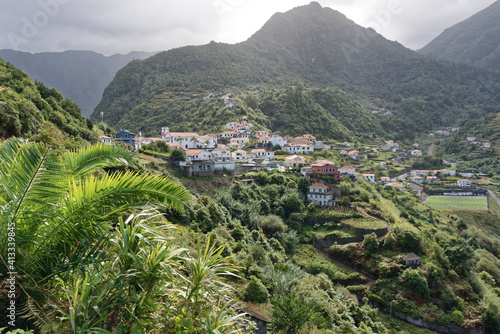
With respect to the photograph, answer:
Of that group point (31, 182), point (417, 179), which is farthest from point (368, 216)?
point (417, 179)

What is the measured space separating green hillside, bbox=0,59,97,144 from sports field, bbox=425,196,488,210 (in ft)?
174

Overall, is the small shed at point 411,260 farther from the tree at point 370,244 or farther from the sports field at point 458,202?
the sports field at point 458,202

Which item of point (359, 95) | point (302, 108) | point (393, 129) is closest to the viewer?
point (302, 108)

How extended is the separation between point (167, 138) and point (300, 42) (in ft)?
475

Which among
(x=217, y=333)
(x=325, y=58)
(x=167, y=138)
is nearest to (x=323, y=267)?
(x=217, y=333)

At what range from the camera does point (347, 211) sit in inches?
1129

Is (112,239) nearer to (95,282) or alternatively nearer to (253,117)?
(95,282)

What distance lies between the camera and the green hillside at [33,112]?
12.9 metres

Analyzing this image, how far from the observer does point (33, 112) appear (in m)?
16.4

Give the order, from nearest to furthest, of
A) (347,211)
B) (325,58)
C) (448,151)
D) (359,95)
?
(347,211) → (448,151) → (359,95) → (325,58)

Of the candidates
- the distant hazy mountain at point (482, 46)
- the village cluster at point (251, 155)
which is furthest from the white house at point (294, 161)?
the distant hazy mountain at point (482, 46)

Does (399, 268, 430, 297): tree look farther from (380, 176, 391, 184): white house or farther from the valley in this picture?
(380, 176, 391, 184): white house

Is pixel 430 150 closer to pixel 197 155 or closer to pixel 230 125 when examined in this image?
pixel 230 125

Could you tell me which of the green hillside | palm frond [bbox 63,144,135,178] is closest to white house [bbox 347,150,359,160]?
the green hillside
